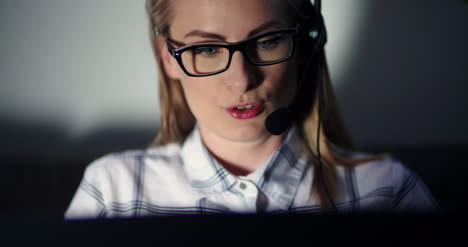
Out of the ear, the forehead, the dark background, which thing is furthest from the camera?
the dark background

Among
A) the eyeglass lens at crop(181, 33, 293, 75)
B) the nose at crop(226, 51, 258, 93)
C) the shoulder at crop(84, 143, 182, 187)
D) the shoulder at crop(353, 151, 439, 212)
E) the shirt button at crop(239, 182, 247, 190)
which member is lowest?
the shoulder at crop(353, 151, 439, 212)

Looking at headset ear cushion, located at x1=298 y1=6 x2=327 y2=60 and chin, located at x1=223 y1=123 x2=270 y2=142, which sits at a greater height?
headset ear cushion, located at x1=298 y1=6 x2=327 y2=60

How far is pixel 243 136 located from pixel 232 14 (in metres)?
0.23

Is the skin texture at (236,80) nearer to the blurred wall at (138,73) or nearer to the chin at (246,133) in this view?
the chin at (246,133)

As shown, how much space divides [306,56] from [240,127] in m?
0.20

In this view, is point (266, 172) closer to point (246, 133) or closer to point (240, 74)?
point (246, 133)

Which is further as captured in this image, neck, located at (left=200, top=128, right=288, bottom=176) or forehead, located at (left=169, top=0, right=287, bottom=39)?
neck, located at (left=200, top=128, right=288, bottom=176)

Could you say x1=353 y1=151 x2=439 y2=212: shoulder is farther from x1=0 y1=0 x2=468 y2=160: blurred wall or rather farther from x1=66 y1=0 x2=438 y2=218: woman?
x1=0 y1=0 x2=468 y2=160: blurred wall

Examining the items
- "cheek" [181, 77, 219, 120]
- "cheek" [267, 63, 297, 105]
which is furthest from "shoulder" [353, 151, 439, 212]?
"cheek" [181, 77, 219, 120]

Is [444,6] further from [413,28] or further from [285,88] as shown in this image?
[285,88]

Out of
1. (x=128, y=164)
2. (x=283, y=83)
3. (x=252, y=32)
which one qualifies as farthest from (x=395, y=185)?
(x=128, y=164)

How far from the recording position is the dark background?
2.67 feet

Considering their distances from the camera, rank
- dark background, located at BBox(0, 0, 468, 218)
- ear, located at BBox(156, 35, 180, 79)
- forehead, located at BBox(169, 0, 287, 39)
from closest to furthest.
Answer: forehead, located at BBox(169, 0, 287, 39) < ear, located at BBox(156, 35, 180, 79) < dark background, located at BBox(0, 0, 468, 218)

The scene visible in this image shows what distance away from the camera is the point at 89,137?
888mm
